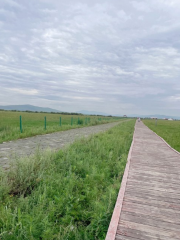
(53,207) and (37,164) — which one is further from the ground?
(37,164)

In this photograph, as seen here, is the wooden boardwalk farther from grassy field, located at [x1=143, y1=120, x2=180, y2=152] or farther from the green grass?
grassy field, located at [x1=143, y1=120, x2=180, y2=152]

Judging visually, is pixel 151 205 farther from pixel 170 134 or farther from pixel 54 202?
pixel 170 134

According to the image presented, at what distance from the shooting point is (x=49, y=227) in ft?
8.64

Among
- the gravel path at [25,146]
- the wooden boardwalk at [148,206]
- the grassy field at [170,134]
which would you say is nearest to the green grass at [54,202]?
the wooden boardwalk at [148,206]

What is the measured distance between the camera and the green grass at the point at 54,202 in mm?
2557

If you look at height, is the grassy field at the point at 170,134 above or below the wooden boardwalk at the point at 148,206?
below

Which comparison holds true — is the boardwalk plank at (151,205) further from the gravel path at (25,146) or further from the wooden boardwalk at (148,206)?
the gravel path at (25,146)

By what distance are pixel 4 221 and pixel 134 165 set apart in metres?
4.19

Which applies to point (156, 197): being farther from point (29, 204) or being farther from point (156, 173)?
point (29, 204)

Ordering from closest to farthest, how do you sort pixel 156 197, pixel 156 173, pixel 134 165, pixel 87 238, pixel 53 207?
pixel 87 238, pixel 53 207, pixel 156 197, pixel 156 173, pixel 134 165

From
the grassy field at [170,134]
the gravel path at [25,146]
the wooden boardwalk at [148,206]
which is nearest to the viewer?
the wooden boardwalk at [148,206]

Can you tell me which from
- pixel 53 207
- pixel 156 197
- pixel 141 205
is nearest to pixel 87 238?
pixel 53 207

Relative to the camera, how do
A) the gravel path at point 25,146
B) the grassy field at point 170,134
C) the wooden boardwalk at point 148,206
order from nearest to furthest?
the wooden boardwalk at point 148,206
the gravel path at point 25,146
the grassy field at point 170,134

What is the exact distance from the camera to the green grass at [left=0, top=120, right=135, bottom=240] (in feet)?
8.39
